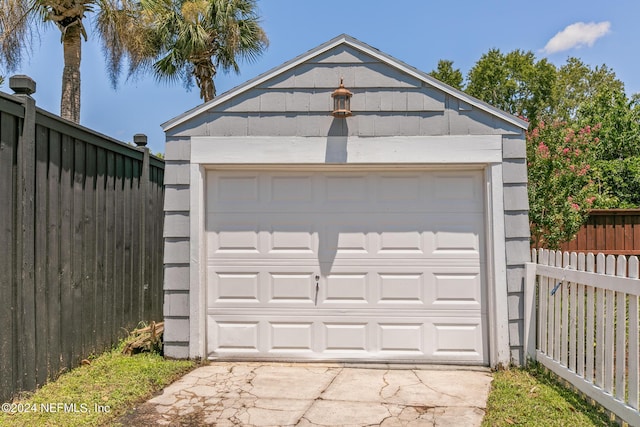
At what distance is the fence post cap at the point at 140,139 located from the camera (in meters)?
6.19

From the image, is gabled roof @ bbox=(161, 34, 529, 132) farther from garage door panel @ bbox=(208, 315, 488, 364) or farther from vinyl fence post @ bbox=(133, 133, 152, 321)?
garage door panel @ bbox=(208, 315, 488, 364)

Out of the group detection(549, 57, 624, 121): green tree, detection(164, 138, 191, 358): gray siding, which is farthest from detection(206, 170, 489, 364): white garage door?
detection(549, 57, 624, 121): green tree

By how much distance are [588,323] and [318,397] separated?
218 centimetres

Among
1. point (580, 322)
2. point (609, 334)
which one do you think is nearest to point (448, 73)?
point (580, 322)

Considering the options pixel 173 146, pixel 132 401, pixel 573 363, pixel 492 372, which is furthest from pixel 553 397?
pixel 173 146

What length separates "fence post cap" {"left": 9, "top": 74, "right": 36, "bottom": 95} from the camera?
377 centimetres

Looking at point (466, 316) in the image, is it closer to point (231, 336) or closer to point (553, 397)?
point (553, 397)

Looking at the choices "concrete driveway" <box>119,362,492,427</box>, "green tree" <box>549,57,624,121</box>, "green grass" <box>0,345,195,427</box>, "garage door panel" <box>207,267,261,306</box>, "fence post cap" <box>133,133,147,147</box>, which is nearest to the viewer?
"green grass" <box>0,345,195,427</box>

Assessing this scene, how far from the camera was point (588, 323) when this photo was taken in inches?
144

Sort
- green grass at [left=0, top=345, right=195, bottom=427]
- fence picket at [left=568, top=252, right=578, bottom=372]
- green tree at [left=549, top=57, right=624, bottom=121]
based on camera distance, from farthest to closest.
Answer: green tree at [left=549, top=57, right=624, bottom=121] < fence picket at [left=568, top=252, right=578, bottom=372] < green grass at [left=0, top=345, right=195, bottom=427]

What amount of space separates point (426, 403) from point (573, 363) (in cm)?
125

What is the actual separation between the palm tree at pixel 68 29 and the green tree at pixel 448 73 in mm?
14716

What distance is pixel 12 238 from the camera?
11.8 feet

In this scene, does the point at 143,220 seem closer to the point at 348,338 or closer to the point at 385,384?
the point at 348,338
